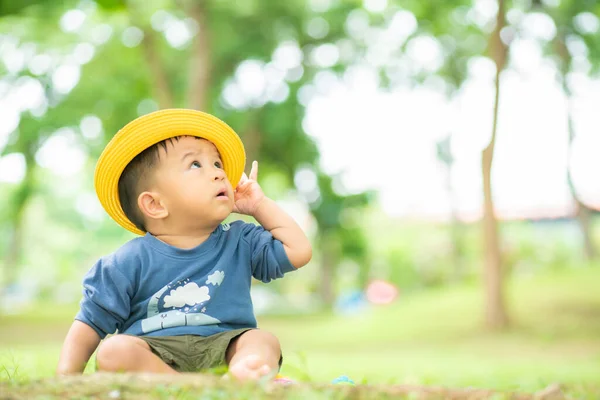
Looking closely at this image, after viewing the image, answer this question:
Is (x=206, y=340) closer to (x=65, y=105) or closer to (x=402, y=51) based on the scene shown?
(x=402, y=51)

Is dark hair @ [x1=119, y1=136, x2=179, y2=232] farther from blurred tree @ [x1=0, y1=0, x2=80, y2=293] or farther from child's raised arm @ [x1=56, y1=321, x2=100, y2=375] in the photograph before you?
blurred tree @ [x1=0, y1=0, x2=80, y2=293]

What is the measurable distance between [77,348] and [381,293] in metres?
26.3

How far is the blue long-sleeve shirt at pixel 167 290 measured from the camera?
2.40m

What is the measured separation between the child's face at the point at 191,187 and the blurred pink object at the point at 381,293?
25.5 m

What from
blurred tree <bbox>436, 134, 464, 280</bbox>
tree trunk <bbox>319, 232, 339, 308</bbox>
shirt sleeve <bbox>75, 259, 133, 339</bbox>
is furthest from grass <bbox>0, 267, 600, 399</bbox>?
tree trunk <bbox>319, 232, 339, 308</bbox>

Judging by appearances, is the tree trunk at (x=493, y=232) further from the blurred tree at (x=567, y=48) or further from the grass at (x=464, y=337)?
the blurred tree at (x=567, y=48)

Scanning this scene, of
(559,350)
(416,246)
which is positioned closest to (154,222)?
(559,350)

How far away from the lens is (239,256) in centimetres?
260

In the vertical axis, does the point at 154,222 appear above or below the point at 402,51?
below

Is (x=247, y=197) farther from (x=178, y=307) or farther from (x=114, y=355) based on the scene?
(x=114, y=355)

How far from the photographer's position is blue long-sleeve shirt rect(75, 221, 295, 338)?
2.40m

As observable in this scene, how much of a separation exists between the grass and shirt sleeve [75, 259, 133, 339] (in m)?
4.99

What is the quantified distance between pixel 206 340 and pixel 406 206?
111 feet

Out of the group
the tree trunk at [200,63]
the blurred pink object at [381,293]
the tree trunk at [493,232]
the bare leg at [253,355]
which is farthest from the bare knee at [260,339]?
the blurred pink object at [381,293]
